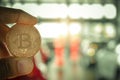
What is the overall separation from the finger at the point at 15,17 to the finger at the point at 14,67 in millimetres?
35

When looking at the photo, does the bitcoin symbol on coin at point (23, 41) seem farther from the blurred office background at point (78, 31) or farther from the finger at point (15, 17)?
the blurred office background at point (78, 31)

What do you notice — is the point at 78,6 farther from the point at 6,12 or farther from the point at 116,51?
the point at 6,12

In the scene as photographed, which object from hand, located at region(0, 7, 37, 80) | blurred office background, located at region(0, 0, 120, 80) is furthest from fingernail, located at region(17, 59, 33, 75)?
blurred office background, located at region(0, 0, 120, 80)

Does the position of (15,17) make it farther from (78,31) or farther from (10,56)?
(78,31)

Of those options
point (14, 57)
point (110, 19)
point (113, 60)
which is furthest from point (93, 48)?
point (14, 57)

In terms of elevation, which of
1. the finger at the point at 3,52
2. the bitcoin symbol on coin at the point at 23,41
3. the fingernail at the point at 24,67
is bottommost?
the fingernail at the point at 24,67

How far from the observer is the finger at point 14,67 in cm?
30

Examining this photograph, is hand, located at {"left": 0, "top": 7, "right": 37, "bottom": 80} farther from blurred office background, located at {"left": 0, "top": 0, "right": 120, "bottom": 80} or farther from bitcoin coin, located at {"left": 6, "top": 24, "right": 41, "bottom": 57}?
blurred office background, located at {"left": 0, "top": 0, "right": 120, "bottom": 80}

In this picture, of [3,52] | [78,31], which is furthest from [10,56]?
[78,31]

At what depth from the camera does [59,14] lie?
4.84 meters

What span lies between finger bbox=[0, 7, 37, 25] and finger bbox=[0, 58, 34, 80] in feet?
0.11

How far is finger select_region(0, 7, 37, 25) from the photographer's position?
0.29 metres

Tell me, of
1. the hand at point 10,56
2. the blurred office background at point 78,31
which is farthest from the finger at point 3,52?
the blurred office background at point 78,31

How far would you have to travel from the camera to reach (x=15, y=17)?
0.29 metres
